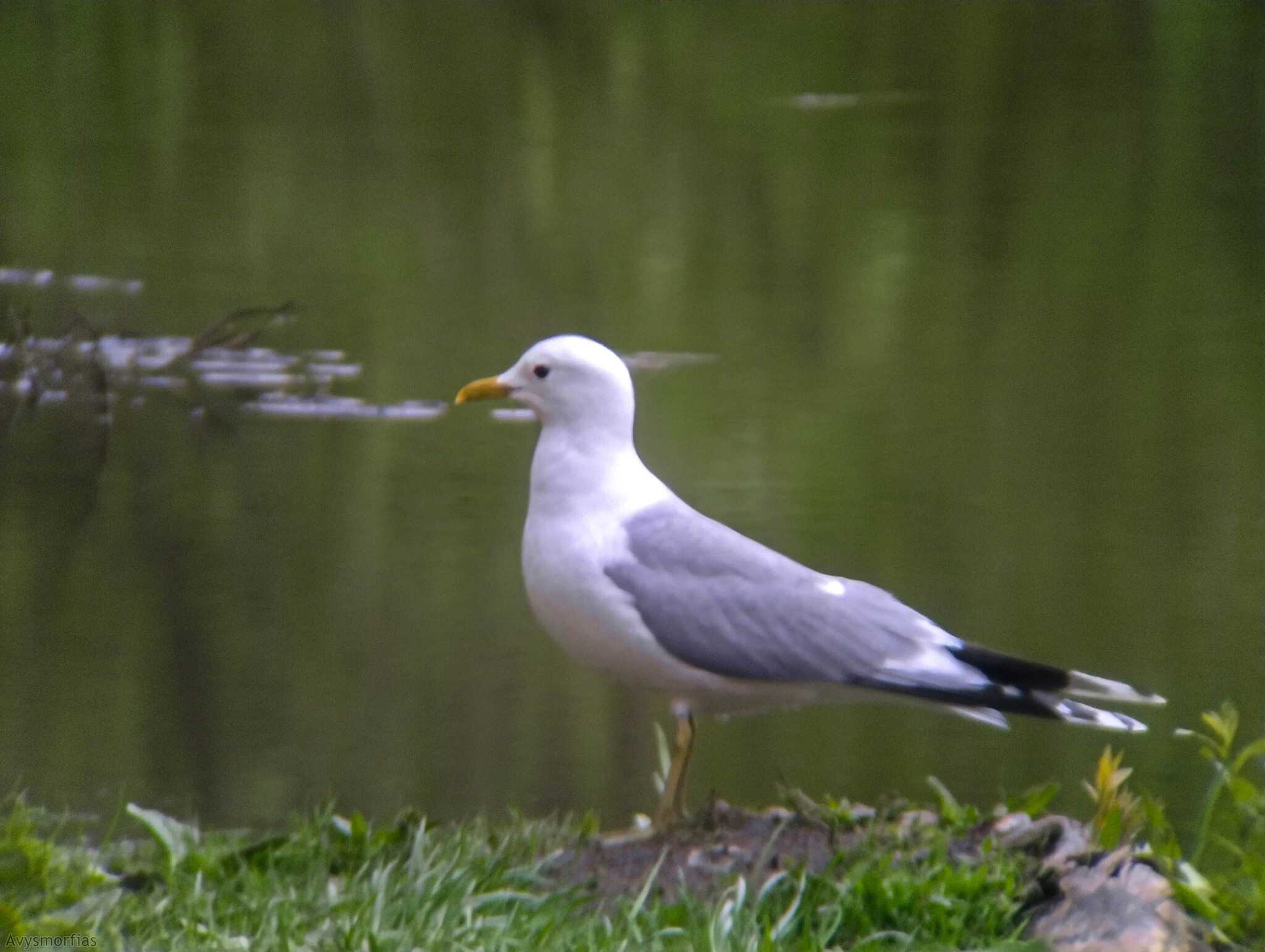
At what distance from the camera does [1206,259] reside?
3.75 meters

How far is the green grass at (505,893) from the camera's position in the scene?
179cm

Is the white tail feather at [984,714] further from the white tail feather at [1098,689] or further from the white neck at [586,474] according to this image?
the white neck at [586,474]

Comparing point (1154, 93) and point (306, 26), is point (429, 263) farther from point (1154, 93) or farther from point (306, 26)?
point (1154, 93)

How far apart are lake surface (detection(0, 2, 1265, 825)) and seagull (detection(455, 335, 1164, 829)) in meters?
0.72

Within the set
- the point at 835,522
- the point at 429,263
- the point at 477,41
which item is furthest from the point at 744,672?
the point at 477,41

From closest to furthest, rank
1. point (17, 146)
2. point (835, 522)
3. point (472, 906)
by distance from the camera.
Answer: point (472, 906)
point (835, 522)
point (17, 146)

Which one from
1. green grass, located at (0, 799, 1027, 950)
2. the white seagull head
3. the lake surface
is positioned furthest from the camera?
the lake surface

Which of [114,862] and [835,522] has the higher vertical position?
[835,522]

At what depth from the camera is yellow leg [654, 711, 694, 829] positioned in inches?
81.0

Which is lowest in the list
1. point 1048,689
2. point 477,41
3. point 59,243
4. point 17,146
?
point 1048,689

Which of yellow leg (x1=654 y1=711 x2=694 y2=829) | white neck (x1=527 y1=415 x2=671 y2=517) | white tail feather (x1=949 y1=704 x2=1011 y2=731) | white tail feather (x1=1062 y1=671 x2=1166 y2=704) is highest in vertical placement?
white neck (x1=527 y1=415 x2=671 y2=517)

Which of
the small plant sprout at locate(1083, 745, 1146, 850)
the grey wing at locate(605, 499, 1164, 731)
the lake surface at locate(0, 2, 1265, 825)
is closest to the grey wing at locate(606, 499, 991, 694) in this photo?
the grey wing at locate(605, 499, 1164, 731)

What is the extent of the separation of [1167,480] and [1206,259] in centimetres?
73

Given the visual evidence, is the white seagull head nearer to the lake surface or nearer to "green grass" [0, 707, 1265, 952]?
"green grass" [0, 707, 1265, 952]
